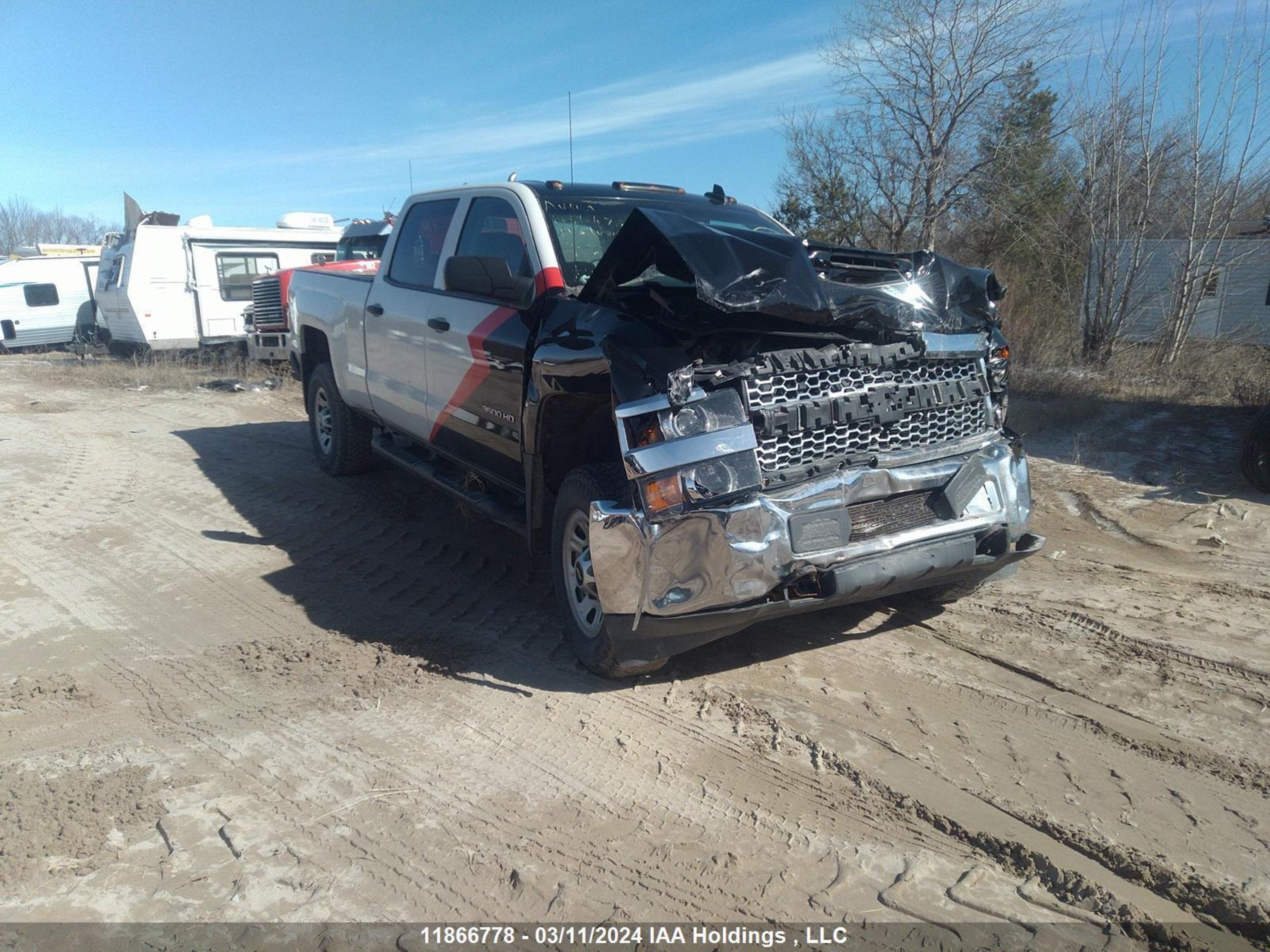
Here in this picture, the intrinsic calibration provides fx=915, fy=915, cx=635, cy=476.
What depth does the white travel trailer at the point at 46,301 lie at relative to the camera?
21797 millimetres

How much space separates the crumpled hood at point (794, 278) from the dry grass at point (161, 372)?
1091 centimetres

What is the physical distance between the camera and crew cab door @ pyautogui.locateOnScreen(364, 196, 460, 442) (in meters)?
5.66

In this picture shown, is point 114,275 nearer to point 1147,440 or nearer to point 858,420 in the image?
point 1147,440

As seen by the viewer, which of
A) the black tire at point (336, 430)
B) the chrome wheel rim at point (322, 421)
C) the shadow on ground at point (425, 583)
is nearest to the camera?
the shadow on ground at point (425, 583)

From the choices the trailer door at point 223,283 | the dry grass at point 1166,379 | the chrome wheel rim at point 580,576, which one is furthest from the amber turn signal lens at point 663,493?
the trailer door at point 223,283

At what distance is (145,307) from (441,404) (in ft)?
41.7

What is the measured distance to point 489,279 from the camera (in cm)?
455

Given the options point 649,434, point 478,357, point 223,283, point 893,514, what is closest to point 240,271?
point 223,283

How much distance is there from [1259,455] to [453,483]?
579 cm

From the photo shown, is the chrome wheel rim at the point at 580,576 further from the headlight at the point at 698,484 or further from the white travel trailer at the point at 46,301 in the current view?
the white travel trailer at the point at 46,301

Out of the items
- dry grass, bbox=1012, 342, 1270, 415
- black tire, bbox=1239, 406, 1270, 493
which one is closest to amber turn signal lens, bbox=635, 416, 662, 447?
black tire, bbox=1239, 406, 1270, 493

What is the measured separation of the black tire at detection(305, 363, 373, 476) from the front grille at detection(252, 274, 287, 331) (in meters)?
6.34

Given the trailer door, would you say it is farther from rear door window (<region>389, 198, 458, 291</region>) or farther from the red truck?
rear door window (<region>389, 198, 458, 291</region>)

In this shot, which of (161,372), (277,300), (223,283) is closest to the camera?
(277,300)
